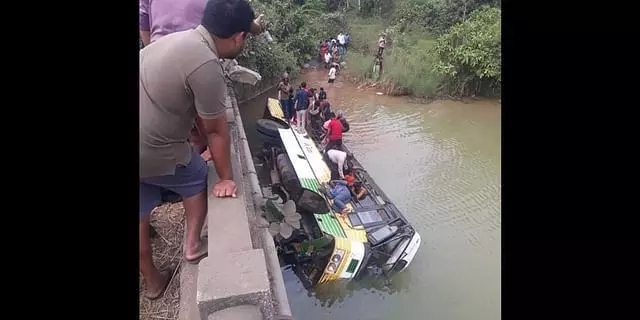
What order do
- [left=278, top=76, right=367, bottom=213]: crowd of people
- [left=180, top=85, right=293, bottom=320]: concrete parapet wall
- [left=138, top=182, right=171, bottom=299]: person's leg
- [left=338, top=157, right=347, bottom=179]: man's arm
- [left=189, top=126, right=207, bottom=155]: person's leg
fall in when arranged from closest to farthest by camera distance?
1. [left=180, top=85, right=293, bottom=320]: concrete parapet wall
2. [left=138, top=182, right=171, bottom=299]: person's leg
3. [left=189, top=126, right=207, bottom=155]: person's leg
4. [left=278, top=76, right=367, bottom=213]: crowd of people
5. [left=338, top=157, right=347, bottom=179]: man's arm

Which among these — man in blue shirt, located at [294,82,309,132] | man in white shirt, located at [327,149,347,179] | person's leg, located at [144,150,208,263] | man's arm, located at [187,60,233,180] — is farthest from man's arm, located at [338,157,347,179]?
man's arm, located at [187,60,233,180]

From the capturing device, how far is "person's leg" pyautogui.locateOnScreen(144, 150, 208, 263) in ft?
8.13

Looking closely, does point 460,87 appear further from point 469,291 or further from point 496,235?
point 469,291

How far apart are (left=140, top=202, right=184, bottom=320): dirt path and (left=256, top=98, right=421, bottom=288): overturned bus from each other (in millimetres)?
2827

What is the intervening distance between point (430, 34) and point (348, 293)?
1547 centimetres

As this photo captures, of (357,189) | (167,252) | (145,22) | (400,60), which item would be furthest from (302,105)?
(167,252)

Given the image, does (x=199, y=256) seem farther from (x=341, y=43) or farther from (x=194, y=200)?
(x=341, y=43)

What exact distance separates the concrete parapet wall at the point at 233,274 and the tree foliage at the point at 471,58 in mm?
15007

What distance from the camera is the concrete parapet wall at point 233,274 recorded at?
1806 mm

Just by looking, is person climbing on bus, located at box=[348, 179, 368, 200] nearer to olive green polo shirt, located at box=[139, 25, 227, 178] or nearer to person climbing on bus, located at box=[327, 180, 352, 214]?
person climbing on bus, located at box=[327, 180, 352, 214]

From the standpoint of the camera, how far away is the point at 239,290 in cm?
182

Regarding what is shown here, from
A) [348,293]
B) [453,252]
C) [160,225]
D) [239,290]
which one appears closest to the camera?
[239,290]

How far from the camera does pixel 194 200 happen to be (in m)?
2.54
